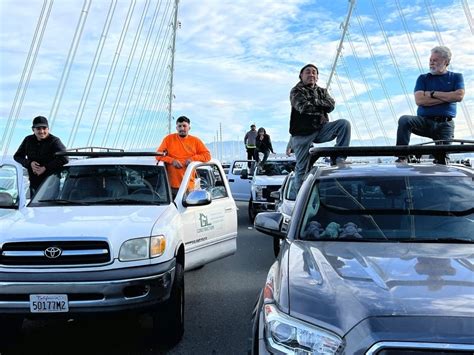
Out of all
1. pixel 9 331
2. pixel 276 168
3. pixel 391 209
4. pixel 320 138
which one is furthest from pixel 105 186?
pixel 276 168

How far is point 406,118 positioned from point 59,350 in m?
4.65

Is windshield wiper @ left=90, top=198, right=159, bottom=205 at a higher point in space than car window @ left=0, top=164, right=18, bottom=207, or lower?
lower

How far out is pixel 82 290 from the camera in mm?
3996

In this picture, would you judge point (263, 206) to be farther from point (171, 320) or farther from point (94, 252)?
point (94, 252)

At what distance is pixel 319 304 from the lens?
2412mm

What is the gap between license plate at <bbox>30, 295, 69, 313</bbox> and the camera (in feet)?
13.0

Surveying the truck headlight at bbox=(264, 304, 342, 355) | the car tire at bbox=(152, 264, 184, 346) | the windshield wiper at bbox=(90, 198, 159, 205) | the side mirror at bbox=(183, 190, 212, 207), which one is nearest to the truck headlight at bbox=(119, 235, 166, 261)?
the car tire at bbox=(152, 264, 184, 346)

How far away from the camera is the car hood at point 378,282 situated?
89.3 inches

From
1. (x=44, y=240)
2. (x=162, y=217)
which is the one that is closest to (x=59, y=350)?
(x=44, y=240)

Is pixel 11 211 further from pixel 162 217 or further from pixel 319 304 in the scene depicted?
pixel 319 304

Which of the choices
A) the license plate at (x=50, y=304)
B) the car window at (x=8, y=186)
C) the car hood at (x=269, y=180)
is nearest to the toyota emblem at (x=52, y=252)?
the license plate at (x=50, y=304)

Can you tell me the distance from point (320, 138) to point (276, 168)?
26.0 ft

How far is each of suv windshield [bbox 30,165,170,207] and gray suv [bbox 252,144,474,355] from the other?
174cm

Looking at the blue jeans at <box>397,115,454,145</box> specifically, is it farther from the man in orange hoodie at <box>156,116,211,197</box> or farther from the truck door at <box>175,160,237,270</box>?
the man in orange hoodie at <box>156,116,211,197</box>
